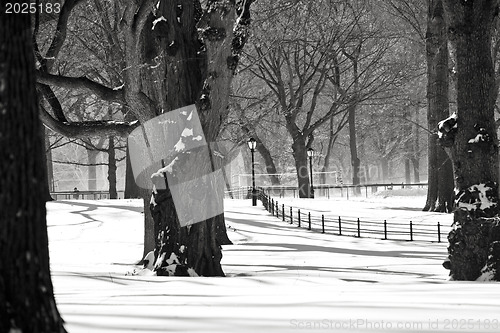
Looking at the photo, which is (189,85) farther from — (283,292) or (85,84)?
(283,292)

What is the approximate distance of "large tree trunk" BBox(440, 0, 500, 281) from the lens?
1098 cm

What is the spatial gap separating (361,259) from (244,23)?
278 inches

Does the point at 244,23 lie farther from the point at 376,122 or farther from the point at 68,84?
the point at 376,122

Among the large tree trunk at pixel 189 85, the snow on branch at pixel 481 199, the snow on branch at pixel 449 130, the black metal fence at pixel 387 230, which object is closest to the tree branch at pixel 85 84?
the large tree trunk at pixel 189 85

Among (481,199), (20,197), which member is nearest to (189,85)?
(481,199)

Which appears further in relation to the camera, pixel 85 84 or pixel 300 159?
pixel 300 159

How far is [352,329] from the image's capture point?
16.7 feet

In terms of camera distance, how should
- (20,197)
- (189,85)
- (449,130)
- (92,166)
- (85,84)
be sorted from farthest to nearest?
(92,166), (85,84), (189,85), (449,130), (20,197)

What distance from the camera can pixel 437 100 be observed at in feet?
92.3

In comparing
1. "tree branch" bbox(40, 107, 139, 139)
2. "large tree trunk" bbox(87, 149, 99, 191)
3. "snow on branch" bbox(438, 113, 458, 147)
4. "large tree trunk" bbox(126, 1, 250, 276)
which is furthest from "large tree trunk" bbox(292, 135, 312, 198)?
"snow on branch" bbox(438, 113, 458, 147)

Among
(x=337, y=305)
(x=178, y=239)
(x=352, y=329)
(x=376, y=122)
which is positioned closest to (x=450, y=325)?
(x=352, y=329)

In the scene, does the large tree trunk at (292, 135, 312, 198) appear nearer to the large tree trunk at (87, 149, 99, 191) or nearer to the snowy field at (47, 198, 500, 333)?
the snowy field at (47, 198, 500, 333)

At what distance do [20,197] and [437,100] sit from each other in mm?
25728

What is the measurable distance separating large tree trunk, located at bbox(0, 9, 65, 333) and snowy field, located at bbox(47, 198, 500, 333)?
1.03 metres
